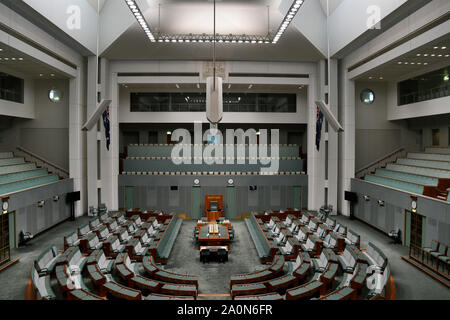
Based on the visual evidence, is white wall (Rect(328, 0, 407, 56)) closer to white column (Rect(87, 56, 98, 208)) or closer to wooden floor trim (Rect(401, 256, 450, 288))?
wooden floor trim (Rect(401, 256, 450, 288))

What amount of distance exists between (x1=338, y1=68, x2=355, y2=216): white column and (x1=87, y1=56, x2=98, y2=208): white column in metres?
14.2

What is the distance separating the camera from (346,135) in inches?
646

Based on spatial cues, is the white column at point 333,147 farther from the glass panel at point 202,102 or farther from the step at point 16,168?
the step at point 16,168

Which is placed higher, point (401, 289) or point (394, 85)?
point (394, 85)

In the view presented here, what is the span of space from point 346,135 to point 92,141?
14.7 metres

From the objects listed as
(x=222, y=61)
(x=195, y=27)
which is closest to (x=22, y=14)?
(x=195, y=27)

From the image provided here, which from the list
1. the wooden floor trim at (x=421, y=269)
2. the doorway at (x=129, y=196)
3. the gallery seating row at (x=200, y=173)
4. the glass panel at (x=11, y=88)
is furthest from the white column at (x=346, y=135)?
the glass panel at (x=11, y=88)

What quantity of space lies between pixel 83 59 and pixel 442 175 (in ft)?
63.5

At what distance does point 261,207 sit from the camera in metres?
18.7

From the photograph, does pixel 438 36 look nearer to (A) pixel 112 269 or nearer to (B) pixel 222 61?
(B) pixel 222 61

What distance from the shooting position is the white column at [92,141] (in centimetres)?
1634

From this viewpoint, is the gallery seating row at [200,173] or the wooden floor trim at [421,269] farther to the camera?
the gallery seating row at [200,173]

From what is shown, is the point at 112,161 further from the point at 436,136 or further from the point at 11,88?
the point at 436,136

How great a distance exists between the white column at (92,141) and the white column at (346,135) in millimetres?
14211
